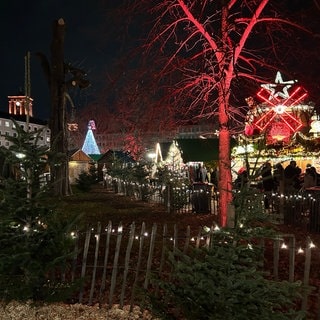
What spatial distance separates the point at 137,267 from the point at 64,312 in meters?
1.13

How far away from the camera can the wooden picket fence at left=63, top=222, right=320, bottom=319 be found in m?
5.07

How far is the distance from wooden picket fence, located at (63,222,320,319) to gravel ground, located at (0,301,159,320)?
0.53 ft

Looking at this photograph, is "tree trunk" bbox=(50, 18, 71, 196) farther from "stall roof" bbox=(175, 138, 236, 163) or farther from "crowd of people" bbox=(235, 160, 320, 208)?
"stall roof" bbox=(175, 138, 236, 163)

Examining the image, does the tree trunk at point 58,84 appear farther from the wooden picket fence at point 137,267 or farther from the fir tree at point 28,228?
the fir tree at point 28,228

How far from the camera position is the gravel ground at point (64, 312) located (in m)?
5.40

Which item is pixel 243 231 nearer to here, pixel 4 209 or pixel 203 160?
pixel 4 209

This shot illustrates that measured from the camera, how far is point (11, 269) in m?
5.57

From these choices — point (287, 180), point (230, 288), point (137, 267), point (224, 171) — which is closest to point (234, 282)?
point (230, 288)

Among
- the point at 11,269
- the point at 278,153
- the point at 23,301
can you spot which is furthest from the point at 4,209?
the point at 278,153

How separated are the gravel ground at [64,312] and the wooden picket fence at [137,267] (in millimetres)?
162

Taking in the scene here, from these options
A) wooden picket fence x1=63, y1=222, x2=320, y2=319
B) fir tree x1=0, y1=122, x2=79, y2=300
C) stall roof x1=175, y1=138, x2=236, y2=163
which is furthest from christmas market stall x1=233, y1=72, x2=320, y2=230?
fir tree x1=0, y1=122, x2=79, y2=300

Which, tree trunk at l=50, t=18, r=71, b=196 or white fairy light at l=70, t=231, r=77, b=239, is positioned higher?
tree trunk at l=50, t=18, r=71, b=196

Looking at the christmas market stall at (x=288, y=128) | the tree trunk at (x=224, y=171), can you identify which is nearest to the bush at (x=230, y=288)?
the tree trunk at (x=224, y=171)

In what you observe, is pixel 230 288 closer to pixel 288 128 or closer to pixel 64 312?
pixel 64 312
